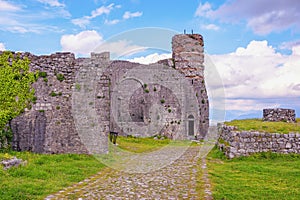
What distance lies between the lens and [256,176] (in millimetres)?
10719

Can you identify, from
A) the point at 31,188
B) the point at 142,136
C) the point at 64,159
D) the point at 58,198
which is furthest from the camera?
the point at 142,136

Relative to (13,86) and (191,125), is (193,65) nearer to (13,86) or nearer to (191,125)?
(191,125)

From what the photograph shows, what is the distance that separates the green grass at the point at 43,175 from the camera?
8.07 metres

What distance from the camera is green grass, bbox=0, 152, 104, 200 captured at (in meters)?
8.07

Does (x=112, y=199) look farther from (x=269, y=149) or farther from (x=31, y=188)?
(x=269, y=149)

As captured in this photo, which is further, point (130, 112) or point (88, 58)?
point (130, 112)

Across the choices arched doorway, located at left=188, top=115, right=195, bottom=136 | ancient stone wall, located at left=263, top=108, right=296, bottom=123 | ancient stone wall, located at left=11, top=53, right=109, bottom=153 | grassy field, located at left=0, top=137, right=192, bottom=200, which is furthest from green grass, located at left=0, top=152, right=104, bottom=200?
arched doorway, located at left=188, top=115, right=195, bottom=136

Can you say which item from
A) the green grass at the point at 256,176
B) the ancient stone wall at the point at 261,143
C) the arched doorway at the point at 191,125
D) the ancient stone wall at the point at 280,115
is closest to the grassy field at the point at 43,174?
the green grass at the point at 256,176

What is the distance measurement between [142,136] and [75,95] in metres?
11.5

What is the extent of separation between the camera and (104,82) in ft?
49.5

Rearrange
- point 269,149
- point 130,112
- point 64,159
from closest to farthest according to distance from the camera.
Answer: point 64,159, point 269,149, point 130,112

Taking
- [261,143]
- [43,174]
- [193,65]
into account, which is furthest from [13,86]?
[193,65]

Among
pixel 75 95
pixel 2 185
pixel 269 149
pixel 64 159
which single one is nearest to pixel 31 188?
pixel 2 185

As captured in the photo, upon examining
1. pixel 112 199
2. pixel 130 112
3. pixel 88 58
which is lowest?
pixel 112 199
